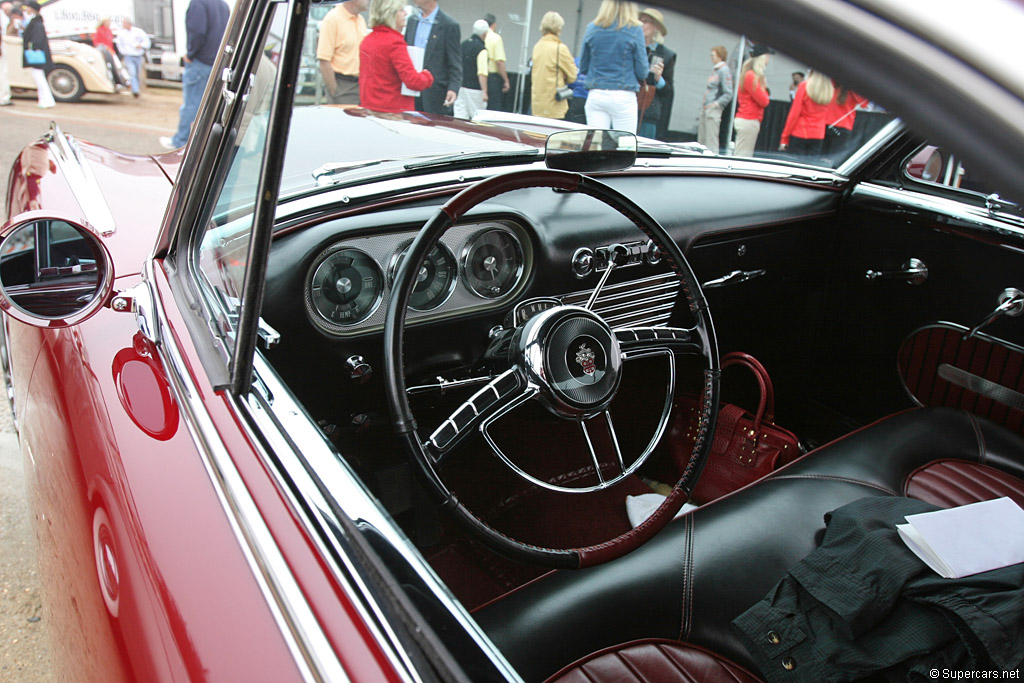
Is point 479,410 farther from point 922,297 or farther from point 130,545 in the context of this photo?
point 922,297

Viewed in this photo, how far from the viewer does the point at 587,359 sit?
1488 mm

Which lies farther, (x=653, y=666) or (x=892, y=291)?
(x=892, y=291)

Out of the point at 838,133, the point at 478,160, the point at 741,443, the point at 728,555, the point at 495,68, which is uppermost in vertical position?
the point at 495,68

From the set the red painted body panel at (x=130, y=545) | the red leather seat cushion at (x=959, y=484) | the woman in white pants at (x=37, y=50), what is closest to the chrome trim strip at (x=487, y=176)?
the red painted body panel at (x=130, y=545)

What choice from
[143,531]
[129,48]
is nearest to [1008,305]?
[143,531]

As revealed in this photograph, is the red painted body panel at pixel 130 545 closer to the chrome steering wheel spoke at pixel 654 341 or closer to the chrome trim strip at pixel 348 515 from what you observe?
the chrome trim strip at pixel 348 515

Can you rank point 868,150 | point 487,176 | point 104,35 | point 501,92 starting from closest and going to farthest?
1. point 487,176
2. point 501,92
3. point 868,150
4. point 104,35

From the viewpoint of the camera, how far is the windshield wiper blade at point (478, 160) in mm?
1958

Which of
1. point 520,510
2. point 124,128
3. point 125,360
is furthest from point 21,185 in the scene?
point 124,128

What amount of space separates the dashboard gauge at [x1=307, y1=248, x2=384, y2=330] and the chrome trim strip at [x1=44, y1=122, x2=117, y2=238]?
17.4 inches

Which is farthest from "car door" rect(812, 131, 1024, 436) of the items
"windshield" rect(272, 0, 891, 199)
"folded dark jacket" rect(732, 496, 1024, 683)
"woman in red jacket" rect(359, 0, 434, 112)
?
"woman in red jacket" rect(359, 0, 434, 112)

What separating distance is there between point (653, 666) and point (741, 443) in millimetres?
1129

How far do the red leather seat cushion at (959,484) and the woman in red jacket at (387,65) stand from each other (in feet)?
5.45

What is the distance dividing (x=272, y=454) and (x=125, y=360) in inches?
17.8
